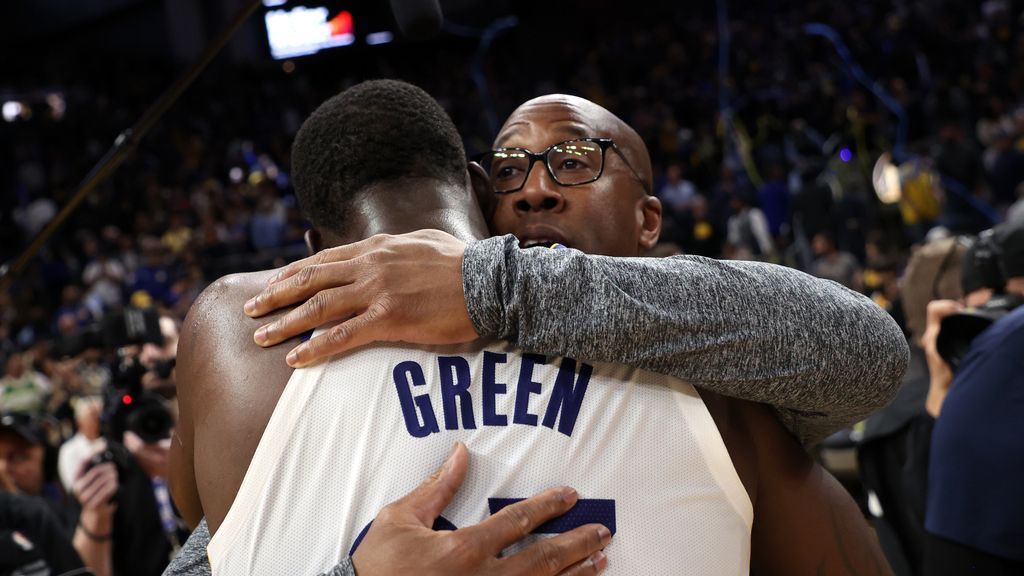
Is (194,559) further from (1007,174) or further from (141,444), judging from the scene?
(1007,174)

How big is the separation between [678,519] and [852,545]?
41 centimetres

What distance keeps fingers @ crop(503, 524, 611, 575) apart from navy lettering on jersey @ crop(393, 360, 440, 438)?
0.64ft

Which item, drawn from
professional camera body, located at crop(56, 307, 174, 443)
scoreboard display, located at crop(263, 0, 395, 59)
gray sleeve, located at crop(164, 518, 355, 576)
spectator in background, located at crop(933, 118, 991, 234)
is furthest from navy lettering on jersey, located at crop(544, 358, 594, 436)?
scoreboard display, located at crop(263, 0, 395, 59)

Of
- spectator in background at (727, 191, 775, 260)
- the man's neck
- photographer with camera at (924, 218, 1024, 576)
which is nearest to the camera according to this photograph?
the man's neck

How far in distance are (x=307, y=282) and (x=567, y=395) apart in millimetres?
378

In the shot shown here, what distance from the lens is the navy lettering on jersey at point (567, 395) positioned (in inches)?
51.4

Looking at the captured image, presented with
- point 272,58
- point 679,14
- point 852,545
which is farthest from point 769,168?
point 852,545

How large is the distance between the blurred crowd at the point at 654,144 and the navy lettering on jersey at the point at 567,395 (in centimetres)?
439

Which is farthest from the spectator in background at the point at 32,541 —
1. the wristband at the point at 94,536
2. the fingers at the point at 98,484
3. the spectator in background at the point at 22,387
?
the spectator in background at the point at 22,387

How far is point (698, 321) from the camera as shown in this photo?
1322 mm

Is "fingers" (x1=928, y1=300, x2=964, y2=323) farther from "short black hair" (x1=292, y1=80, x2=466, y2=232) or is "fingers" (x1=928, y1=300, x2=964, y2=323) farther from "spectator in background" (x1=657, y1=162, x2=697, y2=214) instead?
"spectator in background" (x1=657, y1=162, x2=697, y2=214)

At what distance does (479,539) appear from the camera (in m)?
1.23

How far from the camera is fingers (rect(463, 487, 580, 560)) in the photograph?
1230mm

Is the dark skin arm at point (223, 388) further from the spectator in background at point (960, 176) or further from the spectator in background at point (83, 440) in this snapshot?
the spectator in background at point (960, 176)
